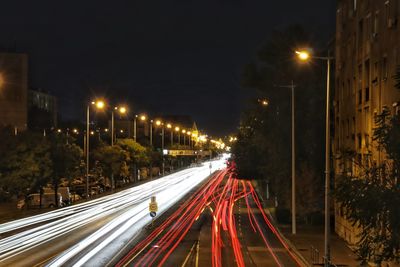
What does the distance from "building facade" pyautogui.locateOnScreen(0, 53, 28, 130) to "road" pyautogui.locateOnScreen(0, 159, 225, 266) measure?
36.9 metres

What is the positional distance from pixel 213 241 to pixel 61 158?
70.1ft

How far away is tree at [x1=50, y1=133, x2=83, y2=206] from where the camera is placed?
5231 centimetres

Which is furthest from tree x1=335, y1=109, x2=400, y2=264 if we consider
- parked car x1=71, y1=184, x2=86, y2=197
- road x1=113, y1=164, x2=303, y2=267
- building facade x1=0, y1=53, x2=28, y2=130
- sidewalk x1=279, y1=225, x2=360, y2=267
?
building facade x1=0, y1=53, x2=28, y2=130

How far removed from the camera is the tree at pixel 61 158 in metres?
52.3

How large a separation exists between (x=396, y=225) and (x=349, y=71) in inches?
986

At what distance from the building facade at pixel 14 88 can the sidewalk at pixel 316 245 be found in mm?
57026

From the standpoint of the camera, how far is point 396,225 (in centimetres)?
1306

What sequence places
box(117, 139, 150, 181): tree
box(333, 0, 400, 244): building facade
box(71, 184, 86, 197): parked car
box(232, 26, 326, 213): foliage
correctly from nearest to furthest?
A: box(333, 0, 400, 244): building facade < box(232, 26, 326, 213): foliage < box(71, 184, 86, 197): parked car < box(117, 139, 150, 181): tree

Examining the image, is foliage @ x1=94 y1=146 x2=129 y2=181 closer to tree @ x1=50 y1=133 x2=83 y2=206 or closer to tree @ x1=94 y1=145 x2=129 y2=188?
tree @ x1=94 y1=145 x2=129 y2=188

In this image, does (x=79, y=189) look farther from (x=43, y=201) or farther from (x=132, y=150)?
(x=43, y=201)

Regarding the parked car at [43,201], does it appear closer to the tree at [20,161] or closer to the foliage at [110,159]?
the tree at [20,161]

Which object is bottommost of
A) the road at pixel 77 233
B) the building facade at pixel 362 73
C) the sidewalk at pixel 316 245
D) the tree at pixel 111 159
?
the sidewalk at pixel 316 245

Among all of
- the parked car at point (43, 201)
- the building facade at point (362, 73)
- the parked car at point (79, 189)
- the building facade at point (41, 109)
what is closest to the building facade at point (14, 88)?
the parked car at point (79, 189)

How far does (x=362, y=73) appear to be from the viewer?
109 feet
